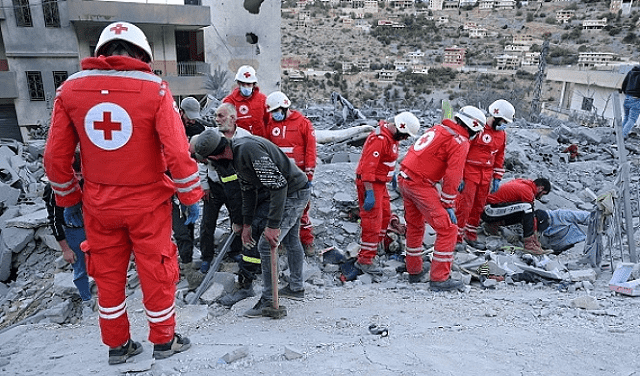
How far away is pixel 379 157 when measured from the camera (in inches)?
196

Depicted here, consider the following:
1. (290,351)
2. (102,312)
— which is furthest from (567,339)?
(102,312)

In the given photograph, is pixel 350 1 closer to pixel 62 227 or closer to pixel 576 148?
pixel 576 148

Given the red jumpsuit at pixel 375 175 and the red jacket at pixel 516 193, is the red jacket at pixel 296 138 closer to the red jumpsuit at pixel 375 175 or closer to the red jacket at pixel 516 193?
the red jumpsuit at pixel 375 175

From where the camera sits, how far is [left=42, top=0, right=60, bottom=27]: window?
660 inches

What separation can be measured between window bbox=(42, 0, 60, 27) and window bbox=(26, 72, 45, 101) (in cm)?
195

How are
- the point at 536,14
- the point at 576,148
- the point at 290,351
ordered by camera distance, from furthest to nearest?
the point at 536,14 → the point at 576,148 → the point at 290,351

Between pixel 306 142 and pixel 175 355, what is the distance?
3123 mm

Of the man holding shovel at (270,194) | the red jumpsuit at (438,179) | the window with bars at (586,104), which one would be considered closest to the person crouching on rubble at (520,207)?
the red jumpsuit at (438,179)

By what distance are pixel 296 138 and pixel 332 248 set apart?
140 centimetres

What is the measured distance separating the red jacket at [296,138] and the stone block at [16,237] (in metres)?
3.39

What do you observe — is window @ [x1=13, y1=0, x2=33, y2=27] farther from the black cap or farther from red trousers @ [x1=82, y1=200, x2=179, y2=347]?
the black cap

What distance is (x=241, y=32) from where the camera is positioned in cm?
2167


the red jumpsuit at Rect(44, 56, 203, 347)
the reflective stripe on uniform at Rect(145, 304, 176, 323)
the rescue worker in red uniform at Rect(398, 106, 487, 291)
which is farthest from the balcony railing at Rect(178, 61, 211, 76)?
the reflective stripe on uniform at Rect(145, 304, 176, 323)

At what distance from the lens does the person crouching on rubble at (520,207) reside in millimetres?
6020
